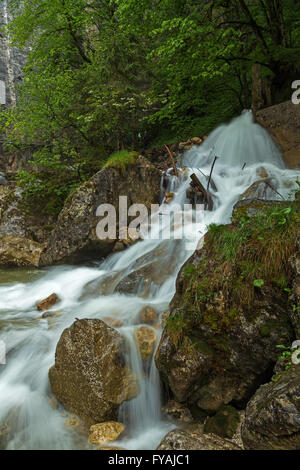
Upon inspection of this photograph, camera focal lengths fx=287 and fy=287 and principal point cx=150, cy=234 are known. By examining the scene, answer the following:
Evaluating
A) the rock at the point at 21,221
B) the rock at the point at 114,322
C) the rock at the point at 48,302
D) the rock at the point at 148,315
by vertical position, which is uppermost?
the rock at the point at 21,221

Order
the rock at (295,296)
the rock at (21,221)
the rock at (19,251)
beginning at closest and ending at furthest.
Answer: the rock at (295,296) < the rock at (19,251) < the rock at (21,221)

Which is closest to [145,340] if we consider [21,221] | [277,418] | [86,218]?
[277,418]

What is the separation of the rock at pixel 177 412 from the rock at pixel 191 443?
643mm

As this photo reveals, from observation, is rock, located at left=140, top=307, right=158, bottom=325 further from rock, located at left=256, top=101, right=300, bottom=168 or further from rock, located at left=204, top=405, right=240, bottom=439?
rock, located at left=256, top=101, right=300, bottom=168

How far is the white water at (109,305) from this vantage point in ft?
10.3

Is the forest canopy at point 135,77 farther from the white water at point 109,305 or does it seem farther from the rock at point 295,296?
the rock at point 295,296

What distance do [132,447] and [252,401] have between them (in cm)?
132

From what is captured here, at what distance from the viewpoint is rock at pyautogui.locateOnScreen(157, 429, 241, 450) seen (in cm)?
229

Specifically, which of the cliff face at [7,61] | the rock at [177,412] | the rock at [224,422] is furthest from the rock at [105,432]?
the cliff face at [7,61]

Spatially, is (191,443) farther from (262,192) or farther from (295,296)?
(262,192)

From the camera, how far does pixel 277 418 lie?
2045mm

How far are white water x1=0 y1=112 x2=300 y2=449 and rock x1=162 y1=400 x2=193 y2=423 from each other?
9cm

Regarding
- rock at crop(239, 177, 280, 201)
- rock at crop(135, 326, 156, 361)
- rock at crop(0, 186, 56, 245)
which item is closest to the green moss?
rock at crop(0, 186, 56, 245)
